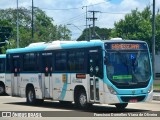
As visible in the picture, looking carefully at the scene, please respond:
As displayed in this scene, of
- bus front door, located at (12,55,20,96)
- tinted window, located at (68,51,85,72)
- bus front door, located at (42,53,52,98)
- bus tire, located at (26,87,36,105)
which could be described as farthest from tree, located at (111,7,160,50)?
tinted window, located at (68,51,85,72)

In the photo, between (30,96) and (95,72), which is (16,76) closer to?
(30,96)

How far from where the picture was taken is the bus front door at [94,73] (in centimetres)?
2006

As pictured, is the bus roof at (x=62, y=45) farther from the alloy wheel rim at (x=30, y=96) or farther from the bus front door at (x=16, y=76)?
the alloy wheel rim at (x=30, y=96)

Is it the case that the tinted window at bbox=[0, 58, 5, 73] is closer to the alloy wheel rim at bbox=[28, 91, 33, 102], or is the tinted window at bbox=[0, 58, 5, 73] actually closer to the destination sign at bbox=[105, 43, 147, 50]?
the alloy wheel rim at bbox=[28, 91, 33, 102]

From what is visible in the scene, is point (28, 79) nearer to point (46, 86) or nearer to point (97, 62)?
point (46, 86)

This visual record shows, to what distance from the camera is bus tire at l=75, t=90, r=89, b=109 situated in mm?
20844

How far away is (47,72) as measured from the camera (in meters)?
23.9

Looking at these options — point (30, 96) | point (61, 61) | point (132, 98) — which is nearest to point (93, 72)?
point (132, 98)

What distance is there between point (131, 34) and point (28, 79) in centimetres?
5234

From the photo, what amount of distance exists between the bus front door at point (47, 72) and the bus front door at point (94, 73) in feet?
11.6

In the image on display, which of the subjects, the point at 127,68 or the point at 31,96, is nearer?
the point at 127,68

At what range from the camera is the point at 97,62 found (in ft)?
66.4

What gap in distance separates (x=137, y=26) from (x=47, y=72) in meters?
54.9

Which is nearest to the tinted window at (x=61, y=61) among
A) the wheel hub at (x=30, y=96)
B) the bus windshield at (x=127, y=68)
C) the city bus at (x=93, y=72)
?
the city bus at (x=93, y=72)
